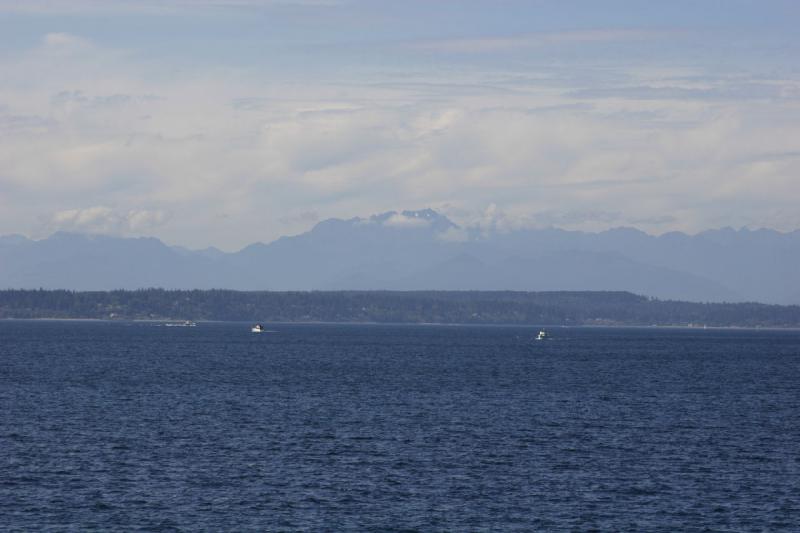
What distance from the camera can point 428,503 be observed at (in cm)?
6512

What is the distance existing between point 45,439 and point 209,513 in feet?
93.6

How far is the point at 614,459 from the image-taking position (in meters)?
80.0

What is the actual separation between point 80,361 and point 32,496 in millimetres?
124099

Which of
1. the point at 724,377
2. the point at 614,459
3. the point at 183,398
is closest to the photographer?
the point at 614,459

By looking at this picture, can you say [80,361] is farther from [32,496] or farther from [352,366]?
[32,496]

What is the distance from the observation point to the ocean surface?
62.0 m

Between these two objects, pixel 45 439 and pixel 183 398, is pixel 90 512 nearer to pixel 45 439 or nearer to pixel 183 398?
pixel 45 439

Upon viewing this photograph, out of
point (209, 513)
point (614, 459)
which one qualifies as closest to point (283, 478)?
point (209, 513)

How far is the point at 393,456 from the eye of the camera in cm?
8025

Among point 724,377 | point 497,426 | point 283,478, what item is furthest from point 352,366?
point 283,478

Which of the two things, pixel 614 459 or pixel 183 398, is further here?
pixel 183 398

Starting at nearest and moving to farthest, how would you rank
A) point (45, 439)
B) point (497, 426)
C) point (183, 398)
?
1. point (45, 439)
2. point (497, 426)
3. point (183, 398)

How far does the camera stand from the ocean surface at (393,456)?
6197cm

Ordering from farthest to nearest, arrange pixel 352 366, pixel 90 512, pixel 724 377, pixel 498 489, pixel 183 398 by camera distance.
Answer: pixel 352 366 < pixel 724 377 < pixel 183 398 < pixel 498 489 < pixel 90 512
